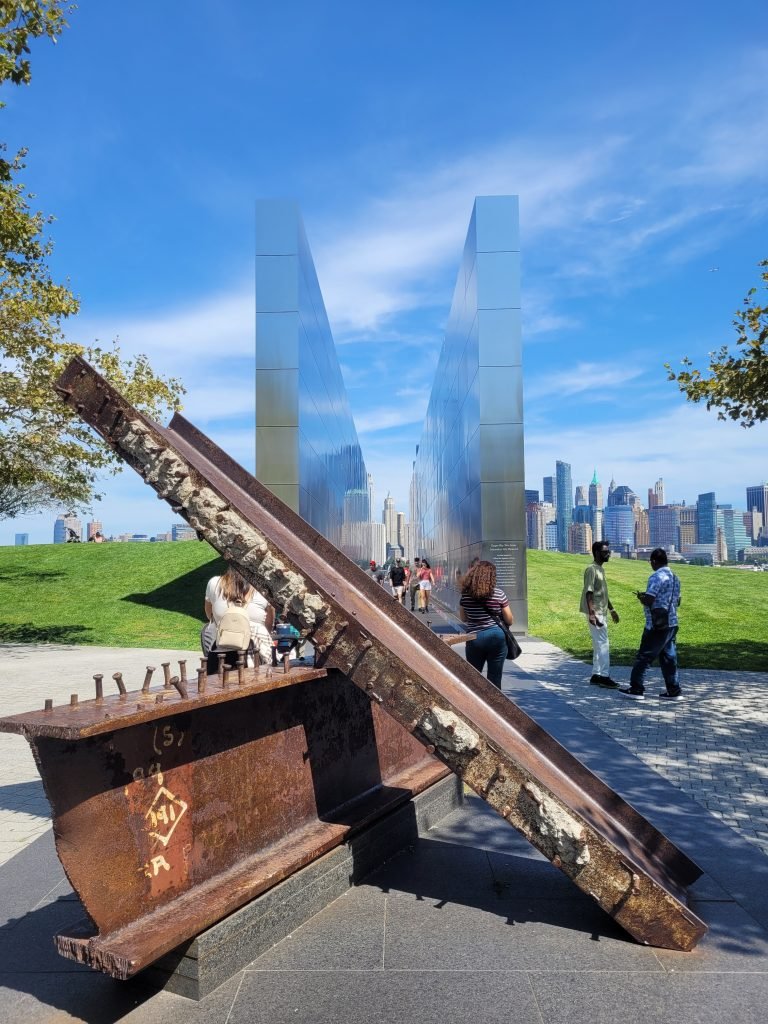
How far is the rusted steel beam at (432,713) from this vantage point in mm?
3172

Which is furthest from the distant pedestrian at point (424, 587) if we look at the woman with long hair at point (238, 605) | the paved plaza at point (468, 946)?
the woman with long hair at point (238, 605)

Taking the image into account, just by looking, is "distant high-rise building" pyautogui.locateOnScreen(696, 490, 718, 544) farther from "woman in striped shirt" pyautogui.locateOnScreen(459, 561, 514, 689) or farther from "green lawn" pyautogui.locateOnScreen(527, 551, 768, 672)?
"woman in striped shirt" pyautogui.locateOnScreen(459, 561, 514, 689)

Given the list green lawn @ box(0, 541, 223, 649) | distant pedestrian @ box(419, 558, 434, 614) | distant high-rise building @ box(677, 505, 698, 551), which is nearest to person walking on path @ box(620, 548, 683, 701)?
green lawn @ box(0, 541, 223, 649)

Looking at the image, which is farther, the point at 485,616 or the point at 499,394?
the point at 499,394

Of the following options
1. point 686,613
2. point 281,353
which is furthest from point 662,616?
point 686,613

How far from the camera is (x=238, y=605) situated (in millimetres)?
5480

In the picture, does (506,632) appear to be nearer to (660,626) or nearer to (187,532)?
(660,626)

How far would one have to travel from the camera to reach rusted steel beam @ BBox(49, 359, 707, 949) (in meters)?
3.17

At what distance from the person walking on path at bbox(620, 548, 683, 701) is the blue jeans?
3.27 metres

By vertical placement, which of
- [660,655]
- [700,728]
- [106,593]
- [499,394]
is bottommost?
[700,728]

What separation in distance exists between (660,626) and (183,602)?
17.1 m

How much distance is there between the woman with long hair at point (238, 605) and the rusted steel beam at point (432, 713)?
164cm

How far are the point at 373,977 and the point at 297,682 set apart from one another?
128 centimetres

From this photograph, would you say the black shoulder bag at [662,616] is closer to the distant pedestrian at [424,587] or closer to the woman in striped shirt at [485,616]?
the woman in striped shirt at [485,616]
